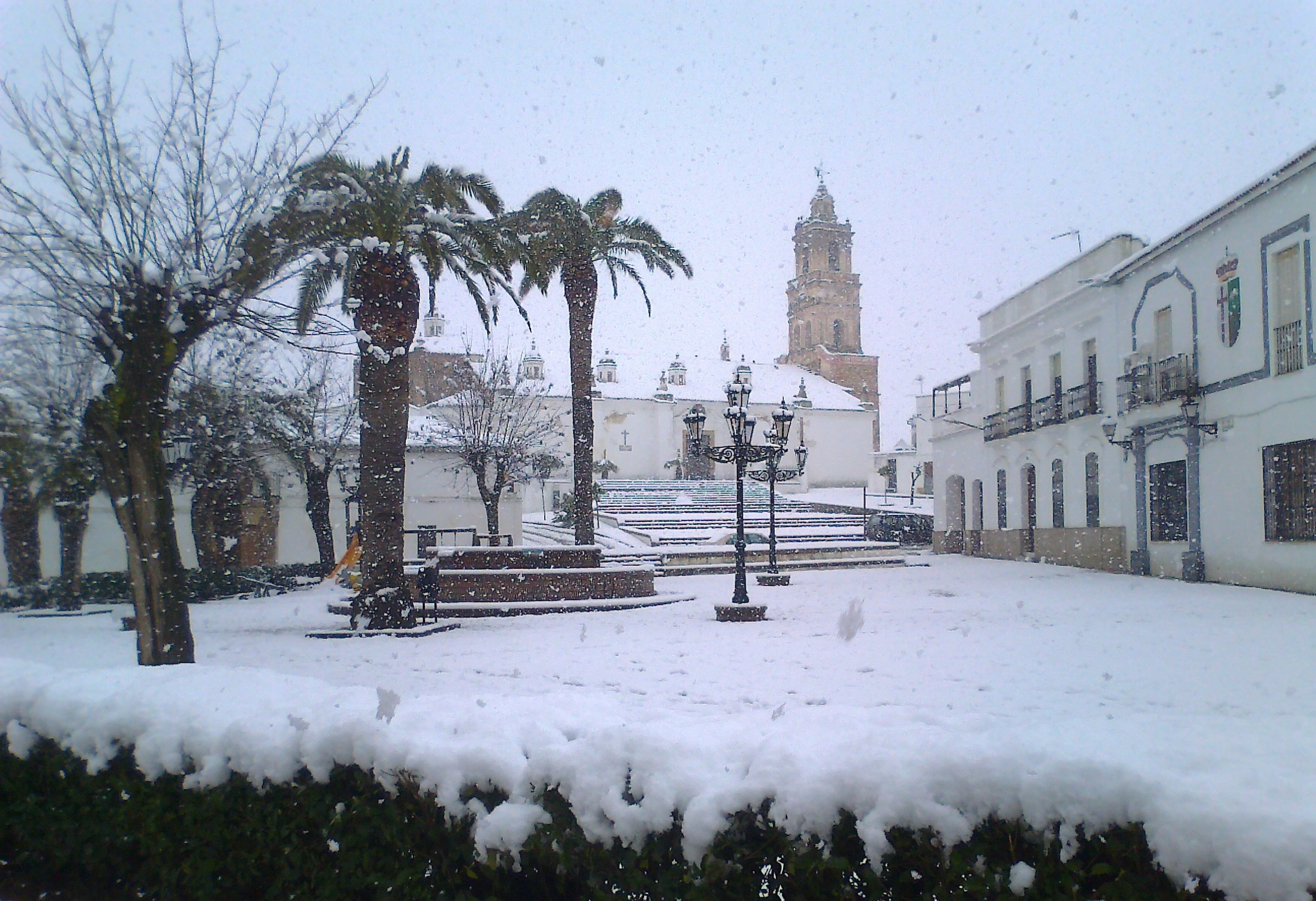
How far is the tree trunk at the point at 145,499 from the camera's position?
684 centimetres

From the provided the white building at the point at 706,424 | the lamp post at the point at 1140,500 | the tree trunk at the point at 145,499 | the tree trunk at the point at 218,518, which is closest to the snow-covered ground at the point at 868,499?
the white building at the point at 706,424

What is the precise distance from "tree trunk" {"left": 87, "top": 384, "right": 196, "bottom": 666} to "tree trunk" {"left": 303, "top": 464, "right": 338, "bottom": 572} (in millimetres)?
14867

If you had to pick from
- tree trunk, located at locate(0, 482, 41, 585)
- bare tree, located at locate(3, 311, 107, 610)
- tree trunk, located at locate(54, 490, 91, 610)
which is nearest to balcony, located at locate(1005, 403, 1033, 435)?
bare tree, located at locate(3, 311, 107, 610)

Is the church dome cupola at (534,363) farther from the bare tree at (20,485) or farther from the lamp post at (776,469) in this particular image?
the bare tree at (20,485)

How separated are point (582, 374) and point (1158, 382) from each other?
1216 centimetres

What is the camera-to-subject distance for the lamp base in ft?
42.4

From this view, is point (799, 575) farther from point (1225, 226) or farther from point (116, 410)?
point (116, 410)

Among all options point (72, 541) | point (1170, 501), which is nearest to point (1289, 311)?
point (1170, 501)

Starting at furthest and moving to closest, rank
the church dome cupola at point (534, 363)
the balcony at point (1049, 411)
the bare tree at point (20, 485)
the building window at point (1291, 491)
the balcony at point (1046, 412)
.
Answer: the church dome cupola at point (534, 363), the balcony at point (1049, 411), the balcony at point (1046, 412), the building window at point (1291, 491), the bare tree at point (20, 485)

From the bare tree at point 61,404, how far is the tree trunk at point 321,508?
5.50 meters

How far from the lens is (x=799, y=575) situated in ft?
72.3

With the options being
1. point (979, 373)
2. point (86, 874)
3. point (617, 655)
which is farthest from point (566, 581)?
point (979, 373)

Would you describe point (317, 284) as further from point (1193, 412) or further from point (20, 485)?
point (1193, 412)

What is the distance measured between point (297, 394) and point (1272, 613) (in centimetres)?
2052
